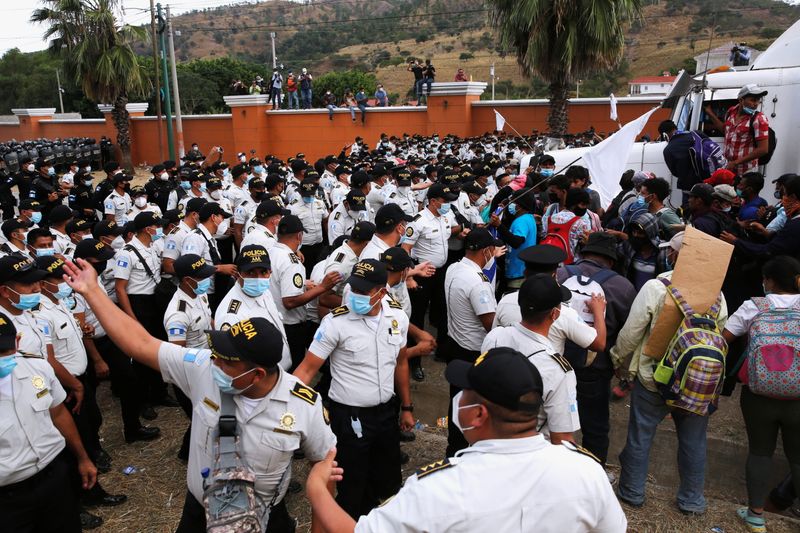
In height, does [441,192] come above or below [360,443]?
above

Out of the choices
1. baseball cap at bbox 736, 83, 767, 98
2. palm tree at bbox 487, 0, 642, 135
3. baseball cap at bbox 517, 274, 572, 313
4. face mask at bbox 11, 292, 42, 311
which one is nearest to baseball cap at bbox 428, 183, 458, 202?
baseball cap at bbox 517, 274, 572, 313

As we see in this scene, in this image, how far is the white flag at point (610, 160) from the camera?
7.97 metres

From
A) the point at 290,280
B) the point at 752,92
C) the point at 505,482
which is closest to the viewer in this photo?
the point at 505,482

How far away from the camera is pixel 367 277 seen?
392cm

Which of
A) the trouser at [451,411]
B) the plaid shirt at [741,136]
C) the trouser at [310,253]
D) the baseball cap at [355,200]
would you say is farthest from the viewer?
the trouser at [310,253]

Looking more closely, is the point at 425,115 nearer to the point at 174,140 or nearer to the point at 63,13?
the point at 174,140

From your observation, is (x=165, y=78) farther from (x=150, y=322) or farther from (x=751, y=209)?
(x=751, y=209)

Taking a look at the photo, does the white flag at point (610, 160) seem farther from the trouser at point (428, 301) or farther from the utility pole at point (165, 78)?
the utility pole at point (165, 78)

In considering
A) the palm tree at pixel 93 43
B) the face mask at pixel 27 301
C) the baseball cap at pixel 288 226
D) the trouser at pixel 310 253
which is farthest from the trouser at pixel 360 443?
the palm tree at pixel 93 43

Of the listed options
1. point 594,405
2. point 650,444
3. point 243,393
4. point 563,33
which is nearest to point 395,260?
point 594,405

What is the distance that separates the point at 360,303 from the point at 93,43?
2503 cm

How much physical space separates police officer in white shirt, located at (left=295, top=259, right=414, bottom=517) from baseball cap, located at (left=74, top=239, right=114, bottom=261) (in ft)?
10.8

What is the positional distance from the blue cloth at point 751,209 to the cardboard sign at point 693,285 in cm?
287

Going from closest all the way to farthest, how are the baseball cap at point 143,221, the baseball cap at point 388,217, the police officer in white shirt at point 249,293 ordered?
the police officer in white shirt at point 249,293, the baseball cap at point 388,217, the baseball cap at point 143,221
